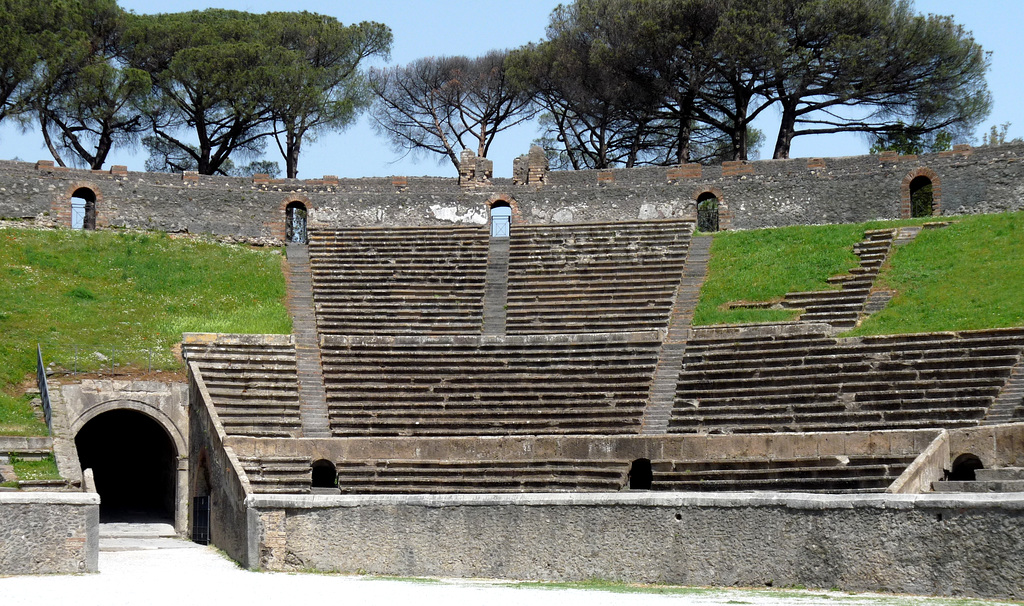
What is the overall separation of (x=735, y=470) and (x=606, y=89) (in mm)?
20221

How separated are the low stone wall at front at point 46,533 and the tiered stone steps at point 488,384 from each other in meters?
10.1

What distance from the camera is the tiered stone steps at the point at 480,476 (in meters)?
21.5

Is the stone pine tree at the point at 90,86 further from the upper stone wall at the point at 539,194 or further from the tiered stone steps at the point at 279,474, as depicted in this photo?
the tiered stone steps at the point at 279,474

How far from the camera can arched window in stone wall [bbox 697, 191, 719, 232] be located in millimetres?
34219

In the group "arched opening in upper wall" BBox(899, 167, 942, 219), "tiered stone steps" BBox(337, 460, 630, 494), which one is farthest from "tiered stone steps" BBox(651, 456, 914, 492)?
"arched opening in upper wall" BBox(899, 167, 942, 219)

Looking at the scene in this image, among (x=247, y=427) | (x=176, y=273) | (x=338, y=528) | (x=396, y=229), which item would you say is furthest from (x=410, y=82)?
(x=338, y=528)

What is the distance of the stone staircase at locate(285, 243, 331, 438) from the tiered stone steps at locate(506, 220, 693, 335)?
460 cm

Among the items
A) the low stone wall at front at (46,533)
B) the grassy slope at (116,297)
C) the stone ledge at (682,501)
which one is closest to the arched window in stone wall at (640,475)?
the stone ledge at (682,501)

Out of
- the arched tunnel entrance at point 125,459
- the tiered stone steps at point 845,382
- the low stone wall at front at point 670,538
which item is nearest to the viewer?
the low stone wall at front at point 670,538

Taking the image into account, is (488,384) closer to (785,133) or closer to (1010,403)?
(1010,403)

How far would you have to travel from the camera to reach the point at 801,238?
105 ft

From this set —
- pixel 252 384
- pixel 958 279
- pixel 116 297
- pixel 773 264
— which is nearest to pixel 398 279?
pixel 252 384

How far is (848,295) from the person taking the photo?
28000 millimetres

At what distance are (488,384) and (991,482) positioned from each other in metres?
11.2
